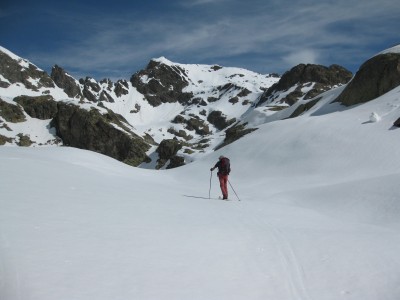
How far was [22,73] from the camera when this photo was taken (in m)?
185

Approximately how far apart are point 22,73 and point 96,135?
334ft

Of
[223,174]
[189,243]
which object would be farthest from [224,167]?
[189,243]

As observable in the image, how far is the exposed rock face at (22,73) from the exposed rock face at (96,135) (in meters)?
72.9

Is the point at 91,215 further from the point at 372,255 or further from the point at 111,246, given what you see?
the point at 372,255

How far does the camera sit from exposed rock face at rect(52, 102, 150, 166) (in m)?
102

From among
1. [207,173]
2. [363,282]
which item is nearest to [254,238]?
[363,282]

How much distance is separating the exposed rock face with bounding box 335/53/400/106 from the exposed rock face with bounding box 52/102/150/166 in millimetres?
63560

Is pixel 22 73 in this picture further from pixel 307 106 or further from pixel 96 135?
pixel 307 106

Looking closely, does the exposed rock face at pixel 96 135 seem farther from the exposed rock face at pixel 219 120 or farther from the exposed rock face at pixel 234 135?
the exposed rock face at pixel 219 120

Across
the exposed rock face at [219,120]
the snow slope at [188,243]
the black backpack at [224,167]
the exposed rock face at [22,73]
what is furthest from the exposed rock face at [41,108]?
the black backpack at [224,167]

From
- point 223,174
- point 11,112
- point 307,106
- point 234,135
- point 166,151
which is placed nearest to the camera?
point 223,174

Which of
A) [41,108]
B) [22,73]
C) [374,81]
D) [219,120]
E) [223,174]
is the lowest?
[223,174]

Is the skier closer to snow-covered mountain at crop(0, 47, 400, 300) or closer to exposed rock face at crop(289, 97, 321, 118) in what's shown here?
snow-covered mountain at crop(0, 47, 400, 300)

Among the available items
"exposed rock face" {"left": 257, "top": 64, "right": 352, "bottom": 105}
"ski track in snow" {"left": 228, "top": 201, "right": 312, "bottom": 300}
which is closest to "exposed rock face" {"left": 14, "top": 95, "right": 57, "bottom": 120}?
"exposed rock face" {"left": 257, "top": 64, "right": 352, "bottom": 105}
